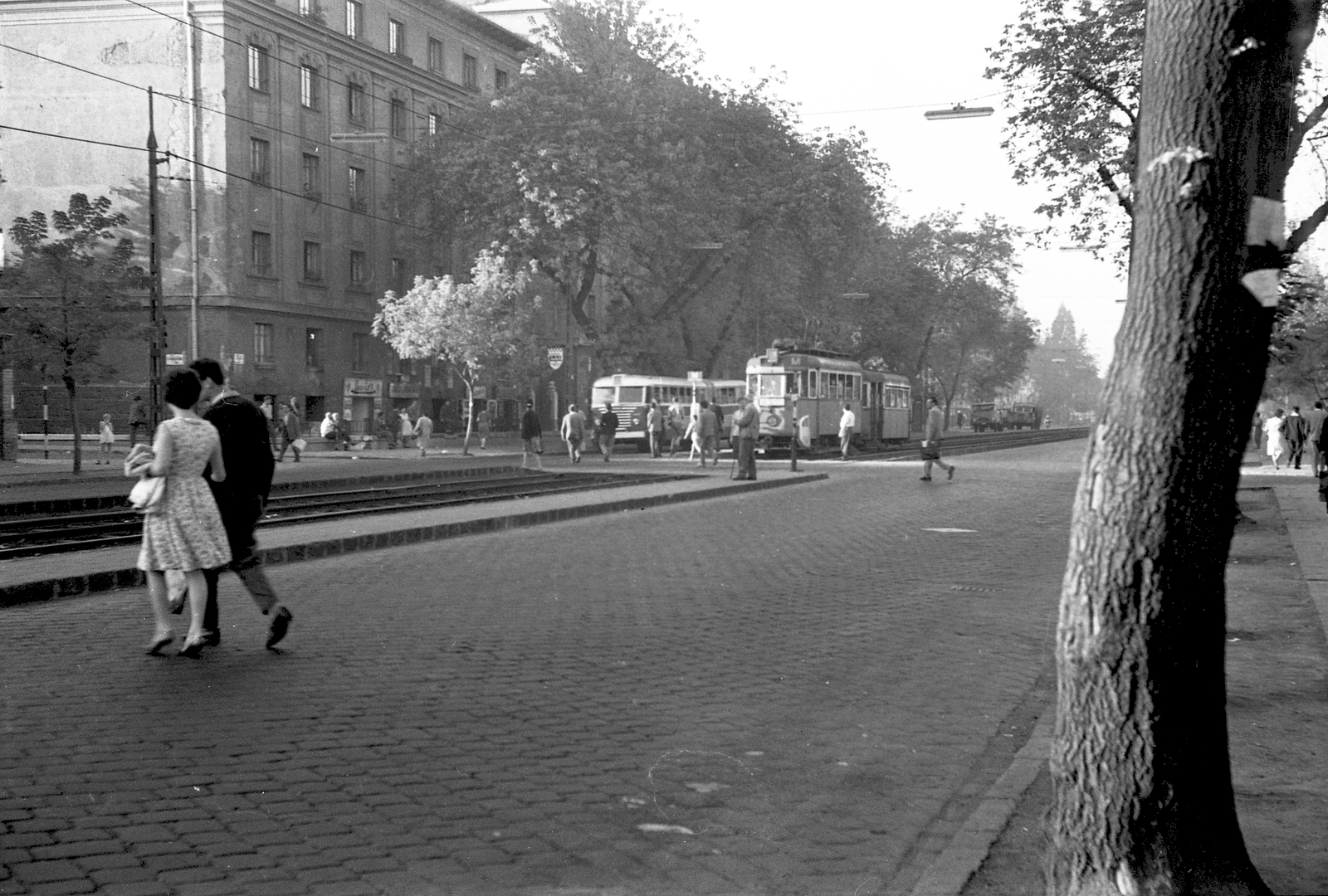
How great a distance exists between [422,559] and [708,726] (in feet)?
24.4

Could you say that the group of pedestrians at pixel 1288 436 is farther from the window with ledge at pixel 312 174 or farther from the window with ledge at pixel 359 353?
the window with ledge at pixel 312 174

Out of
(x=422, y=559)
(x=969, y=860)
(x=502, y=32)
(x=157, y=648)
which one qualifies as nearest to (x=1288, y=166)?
(x=969, y=860)

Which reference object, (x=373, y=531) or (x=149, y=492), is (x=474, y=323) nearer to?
(x=373, y=531)

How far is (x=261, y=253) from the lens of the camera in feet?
148

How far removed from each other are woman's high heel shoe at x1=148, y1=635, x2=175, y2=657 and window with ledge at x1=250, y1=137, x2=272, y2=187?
38.8 m

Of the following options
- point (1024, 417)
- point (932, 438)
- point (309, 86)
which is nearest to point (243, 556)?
point (932, 438)

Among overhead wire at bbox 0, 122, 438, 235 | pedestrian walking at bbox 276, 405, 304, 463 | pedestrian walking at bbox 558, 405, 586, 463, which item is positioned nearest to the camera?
pedestrian walking at bbox 276, 405, 304, 463

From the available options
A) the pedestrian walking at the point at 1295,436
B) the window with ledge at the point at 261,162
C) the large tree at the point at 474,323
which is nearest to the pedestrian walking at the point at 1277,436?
the pedestrian walking at the point at 1295,436

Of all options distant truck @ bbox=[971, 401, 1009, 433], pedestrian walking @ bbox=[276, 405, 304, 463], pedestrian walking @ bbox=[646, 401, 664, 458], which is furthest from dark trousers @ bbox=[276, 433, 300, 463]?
distant truck @ bbox=[971, 401, 1009, 433]

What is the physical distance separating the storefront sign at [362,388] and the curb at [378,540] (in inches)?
1035

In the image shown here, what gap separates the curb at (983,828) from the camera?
13.4 ft

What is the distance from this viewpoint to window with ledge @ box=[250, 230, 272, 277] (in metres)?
44.5

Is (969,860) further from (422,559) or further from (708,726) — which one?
(422,559)

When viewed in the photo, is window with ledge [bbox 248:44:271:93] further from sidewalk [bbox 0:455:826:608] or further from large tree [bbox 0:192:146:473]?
sidewalk [bbox 0:455:826:608]
